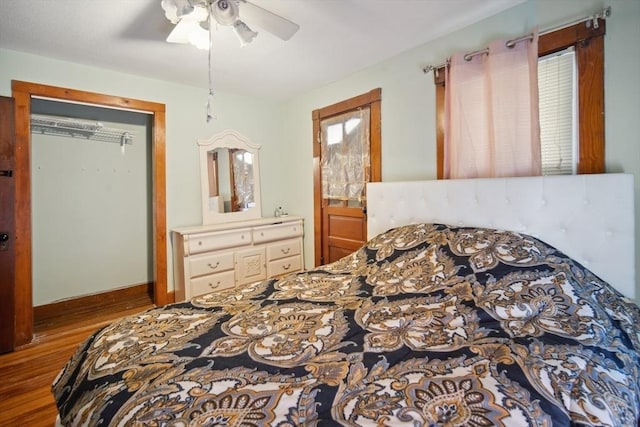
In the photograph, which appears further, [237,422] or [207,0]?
[207,0]

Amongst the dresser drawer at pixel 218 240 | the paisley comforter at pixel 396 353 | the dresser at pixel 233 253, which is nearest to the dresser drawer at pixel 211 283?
the dresser at pixel 233 253

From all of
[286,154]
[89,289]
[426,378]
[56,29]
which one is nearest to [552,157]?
[426,378]

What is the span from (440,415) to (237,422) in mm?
488

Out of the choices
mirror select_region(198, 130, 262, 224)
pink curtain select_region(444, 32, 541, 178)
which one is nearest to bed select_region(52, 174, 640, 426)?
pink curtain select_region(444, 32, 541, 178)

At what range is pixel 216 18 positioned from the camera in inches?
62.6

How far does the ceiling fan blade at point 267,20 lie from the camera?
158 cm

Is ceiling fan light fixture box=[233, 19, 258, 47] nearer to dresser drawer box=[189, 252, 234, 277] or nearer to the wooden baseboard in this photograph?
dresser drawer box=[189, 252, 234, 277]

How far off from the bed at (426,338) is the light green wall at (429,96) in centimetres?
31

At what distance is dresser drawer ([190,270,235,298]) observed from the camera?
2.90 m

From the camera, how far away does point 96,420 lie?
78 centimetres

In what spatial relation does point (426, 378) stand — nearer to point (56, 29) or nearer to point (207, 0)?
point (207, 0)

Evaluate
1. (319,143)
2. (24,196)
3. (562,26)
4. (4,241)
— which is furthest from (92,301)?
(562,26)

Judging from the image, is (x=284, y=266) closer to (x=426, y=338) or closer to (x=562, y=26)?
(x=426, y=338)

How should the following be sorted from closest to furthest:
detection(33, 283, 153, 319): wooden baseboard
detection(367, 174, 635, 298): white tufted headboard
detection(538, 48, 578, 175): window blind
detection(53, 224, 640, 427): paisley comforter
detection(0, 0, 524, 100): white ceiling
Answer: detection(53, 224, 640, 427): paisley comforter
detection(367, 174, 635, 298): white tufted headboard
detection(538, 48, 578, 175): window blind
detection(0, 0, 524, 100): white ceiling
detection(33, 283, 153, 319): wooden baseboard
